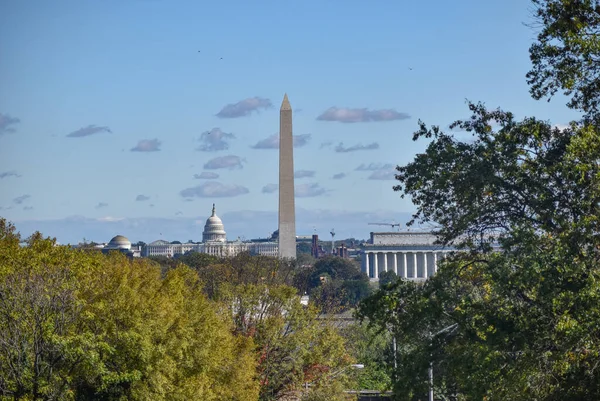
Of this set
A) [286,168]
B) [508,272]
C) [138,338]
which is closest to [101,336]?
[138,338]

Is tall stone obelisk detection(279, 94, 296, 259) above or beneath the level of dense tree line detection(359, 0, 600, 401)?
above

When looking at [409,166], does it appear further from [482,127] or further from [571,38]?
[571,38]

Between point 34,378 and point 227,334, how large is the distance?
9.28 m

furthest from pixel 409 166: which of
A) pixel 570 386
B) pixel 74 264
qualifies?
pixel 74 264

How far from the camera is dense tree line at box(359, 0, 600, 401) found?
18562 mm

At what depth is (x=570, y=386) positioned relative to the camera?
1884 cm

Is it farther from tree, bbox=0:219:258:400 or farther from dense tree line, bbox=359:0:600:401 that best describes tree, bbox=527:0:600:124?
tree, bbox=0:219:258:400

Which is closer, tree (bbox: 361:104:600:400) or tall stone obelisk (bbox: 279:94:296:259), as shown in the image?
tree (bbox: 361:104:600:400)

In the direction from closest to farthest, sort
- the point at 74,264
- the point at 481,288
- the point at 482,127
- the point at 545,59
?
1. the point at 545,59
2. the point at 482,127
3. the point at 481,288
4. the point at 74,264

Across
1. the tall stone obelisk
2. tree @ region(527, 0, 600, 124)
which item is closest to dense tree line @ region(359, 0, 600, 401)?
tree @ region(527, 0, 600, 124)

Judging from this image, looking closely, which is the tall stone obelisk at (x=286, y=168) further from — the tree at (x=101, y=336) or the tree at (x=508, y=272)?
the tree at (x=508, y=272)

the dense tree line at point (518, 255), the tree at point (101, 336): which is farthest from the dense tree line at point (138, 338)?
the dense tree line at point (518, 255)

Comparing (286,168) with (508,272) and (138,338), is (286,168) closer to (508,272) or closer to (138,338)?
(138,338)

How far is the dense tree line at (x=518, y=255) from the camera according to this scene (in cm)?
1856
